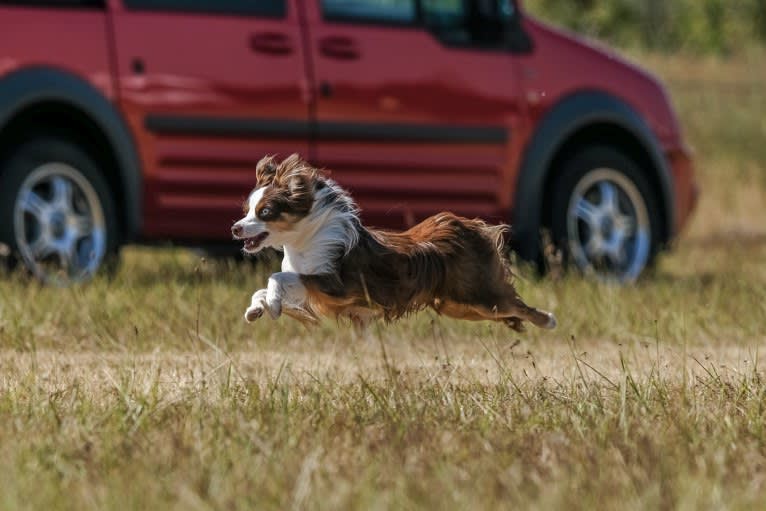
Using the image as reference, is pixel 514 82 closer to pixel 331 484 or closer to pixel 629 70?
pixel 629 70

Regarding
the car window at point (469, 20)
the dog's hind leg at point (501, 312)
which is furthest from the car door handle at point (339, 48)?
the dog's hind leg at point (501, 312)

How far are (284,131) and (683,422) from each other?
468 cm

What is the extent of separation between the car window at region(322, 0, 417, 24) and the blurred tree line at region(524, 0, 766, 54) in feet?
79.5

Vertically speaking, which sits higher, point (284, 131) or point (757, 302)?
point (284, 131)

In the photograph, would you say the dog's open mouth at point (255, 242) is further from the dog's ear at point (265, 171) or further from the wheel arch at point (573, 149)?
the wheel arch at point (573, 149)

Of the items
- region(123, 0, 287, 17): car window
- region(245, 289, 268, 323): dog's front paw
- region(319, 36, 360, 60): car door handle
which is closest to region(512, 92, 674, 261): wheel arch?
region(319, 36, 360, 60): car door handle

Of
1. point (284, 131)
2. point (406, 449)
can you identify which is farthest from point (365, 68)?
point (406, 449)

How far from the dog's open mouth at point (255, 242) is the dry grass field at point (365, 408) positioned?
0.38 meters

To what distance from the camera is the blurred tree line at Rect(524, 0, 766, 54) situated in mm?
35844

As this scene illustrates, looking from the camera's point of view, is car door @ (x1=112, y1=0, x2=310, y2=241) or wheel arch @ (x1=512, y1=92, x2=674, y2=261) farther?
wheel arch @ (x1=512, y1=92, x2=674, y2=261)

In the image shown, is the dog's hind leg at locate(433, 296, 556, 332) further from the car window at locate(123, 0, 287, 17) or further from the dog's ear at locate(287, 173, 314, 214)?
the car window at locate(123, 0, 287, 17)

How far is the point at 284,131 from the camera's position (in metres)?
9.78

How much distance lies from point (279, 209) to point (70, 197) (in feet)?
12.1

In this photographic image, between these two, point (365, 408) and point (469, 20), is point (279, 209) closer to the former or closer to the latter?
point (365, 408)
